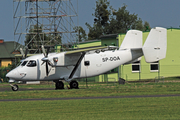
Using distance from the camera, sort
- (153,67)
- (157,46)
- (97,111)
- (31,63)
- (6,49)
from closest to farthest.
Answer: (97,111)
(31,63)
(157,46)
(153,67)
(6,49)

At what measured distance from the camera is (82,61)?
33562 mm

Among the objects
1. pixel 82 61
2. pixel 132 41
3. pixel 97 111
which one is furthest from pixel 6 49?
pixel 97 111

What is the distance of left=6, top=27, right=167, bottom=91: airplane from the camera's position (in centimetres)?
3183

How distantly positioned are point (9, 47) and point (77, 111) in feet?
287

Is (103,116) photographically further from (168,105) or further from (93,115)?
(168,105)

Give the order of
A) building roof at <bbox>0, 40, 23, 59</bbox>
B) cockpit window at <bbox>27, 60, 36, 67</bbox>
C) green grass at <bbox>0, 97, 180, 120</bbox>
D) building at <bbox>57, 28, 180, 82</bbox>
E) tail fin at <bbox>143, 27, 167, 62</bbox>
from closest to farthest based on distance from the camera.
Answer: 1. green grass at <bbox>0, 97, 180, 120</bbox>
2. cockpit window at <bbox>27, 60, 36, 67</bbox>
3. tail fin at <bbox>143, 27, 167, 62</bbox>
4. building at <bbox>57, 28, 180, 82</bbox>
5. building roof at <bbox>0, 40, 23, 59</bbox>

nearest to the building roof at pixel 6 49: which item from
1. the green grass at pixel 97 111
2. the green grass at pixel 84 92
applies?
the green grass at pixel 84 92

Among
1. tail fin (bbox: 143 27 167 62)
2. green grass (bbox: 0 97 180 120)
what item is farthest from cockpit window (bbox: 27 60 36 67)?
green grass (bbox: 0 97 180 120)

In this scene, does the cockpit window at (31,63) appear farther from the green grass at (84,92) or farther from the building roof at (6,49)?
the building roof at (6,49)

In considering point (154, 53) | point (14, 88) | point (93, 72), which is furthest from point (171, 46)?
point (14, 88)

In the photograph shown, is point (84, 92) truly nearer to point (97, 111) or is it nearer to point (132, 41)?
point (97, 111)

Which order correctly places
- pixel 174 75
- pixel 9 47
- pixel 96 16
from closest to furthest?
pixel 174 75 → pixel 9 47 → pixel 96 16

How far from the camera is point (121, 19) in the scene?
108250 mm

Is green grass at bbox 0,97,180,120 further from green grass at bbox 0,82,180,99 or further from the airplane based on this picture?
the airplane
